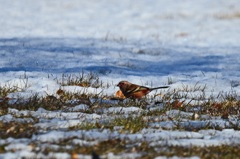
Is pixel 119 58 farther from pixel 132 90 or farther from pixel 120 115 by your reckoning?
pixel 120 115

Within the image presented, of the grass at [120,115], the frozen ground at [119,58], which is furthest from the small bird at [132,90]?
the frozen ground at [119,58]

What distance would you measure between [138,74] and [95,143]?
5100 mm

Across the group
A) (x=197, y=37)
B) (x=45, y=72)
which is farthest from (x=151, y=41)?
(x=45, y=72)

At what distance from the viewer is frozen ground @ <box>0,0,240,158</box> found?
552cm

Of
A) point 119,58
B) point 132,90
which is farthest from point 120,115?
point 119,58

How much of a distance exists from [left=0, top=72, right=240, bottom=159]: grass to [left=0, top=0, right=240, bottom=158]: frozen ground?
4 cm

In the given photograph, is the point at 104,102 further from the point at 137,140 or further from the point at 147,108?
the point at 137,140

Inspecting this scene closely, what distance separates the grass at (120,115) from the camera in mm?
5027

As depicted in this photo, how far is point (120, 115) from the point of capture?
6.40 m

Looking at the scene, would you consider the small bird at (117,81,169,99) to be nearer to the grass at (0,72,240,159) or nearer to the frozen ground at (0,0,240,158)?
the grass at (0,72,240,159)

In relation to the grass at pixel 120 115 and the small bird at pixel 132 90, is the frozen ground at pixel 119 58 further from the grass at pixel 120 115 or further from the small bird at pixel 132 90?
Answer: the small bird at pixel 132 90

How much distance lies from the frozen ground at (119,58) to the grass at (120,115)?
→ 4cm

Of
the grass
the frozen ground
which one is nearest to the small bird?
the grass

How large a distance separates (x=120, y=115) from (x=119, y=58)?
5.57 metres
